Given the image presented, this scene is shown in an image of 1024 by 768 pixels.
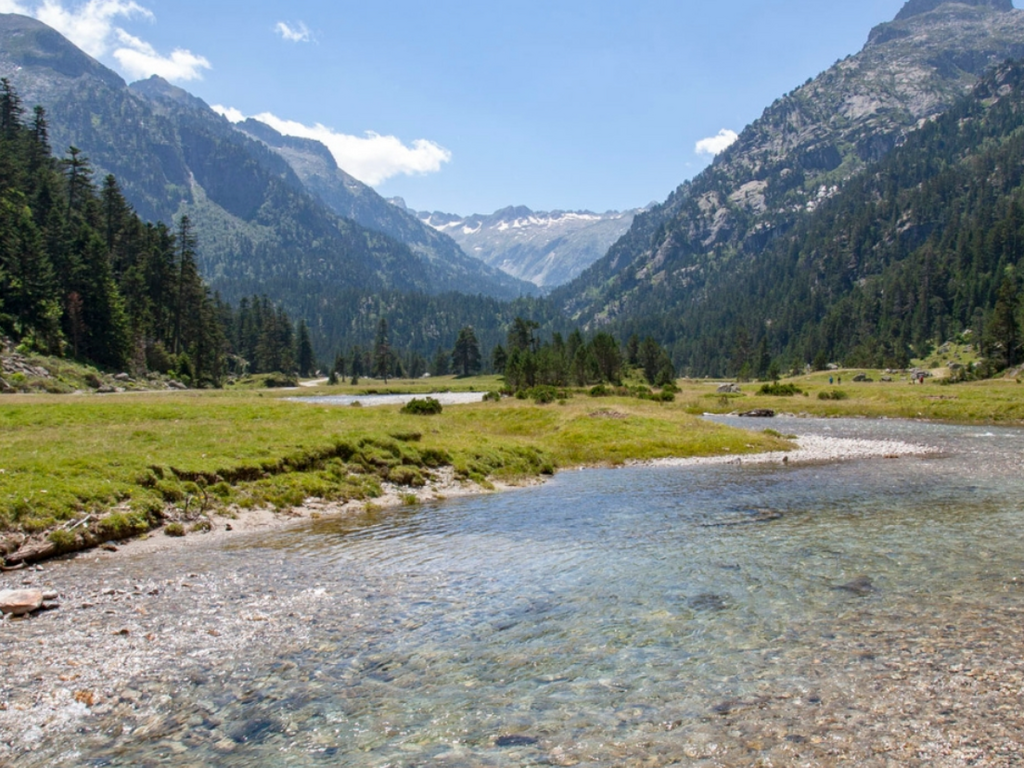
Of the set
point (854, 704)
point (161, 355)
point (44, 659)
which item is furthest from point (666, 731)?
point (161, 355)

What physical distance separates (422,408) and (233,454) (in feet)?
102

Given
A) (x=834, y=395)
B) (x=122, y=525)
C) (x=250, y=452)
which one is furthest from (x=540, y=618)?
(x=834, y=395)

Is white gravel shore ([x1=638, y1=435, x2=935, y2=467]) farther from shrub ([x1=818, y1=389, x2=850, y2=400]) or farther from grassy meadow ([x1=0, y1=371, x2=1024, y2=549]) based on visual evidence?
shrub ([x1=818, y1=389, x2=850, y2=400])

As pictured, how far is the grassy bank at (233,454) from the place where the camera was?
1850 centimetres

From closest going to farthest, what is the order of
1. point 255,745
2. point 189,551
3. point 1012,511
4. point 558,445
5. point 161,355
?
1. point 255,745
2. point 189,551
3. point 1012,511
4. point 558,445
5. point 161,355

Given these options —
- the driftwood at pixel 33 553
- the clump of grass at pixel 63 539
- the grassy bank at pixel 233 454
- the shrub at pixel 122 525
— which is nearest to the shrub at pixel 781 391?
the grassy bank at pixel 233 454

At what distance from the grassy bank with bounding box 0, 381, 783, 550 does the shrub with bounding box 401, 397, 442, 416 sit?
436 inches

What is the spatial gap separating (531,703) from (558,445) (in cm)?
3444

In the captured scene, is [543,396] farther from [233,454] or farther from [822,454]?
[233,454]

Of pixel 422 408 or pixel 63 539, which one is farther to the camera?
pixel 422 408

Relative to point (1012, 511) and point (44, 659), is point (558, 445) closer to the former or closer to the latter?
point (1012, 511)

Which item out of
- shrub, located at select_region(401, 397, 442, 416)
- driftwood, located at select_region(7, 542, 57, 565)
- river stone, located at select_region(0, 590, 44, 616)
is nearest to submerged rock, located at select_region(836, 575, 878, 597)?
river stone, located at select_region(0, 590, 44, 616)

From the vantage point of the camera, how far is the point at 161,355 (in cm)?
10131

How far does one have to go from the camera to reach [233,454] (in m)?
25.9
